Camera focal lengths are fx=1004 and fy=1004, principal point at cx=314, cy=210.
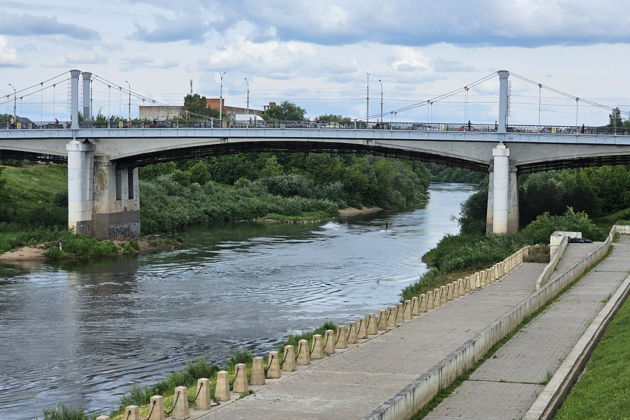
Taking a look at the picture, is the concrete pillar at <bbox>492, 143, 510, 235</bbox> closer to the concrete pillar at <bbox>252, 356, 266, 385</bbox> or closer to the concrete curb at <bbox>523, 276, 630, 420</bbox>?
the concrete curb at <bbox>523, 276, 630, 420</bbox>

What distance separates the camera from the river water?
108ft

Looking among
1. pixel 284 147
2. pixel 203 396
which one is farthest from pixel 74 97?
pixel 203 396

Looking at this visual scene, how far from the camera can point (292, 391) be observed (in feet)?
76.7

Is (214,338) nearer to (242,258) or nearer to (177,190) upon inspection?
(242,258)

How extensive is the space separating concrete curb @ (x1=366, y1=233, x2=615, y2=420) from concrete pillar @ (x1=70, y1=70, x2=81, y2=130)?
165 ft

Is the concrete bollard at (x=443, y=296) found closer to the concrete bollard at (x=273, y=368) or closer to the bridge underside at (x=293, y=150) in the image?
the concrete bollard at (x=273, y=368)

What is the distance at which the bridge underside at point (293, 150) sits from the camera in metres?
76.9

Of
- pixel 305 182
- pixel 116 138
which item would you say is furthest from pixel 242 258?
pixel 305 182

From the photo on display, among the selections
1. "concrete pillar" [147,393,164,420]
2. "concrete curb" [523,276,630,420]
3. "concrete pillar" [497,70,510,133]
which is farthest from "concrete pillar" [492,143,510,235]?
"concrete pillar" [147,393,164,420]

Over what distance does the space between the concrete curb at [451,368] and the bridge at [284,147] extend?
3352cm

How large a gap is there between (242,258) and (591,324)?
1606 inches

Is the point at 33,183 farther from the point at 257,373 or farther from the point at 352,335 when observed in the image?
the point at 257,373

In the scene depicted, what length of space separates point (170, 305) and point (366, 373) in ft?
82.5

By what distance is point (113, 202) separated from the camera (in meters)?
81.1
